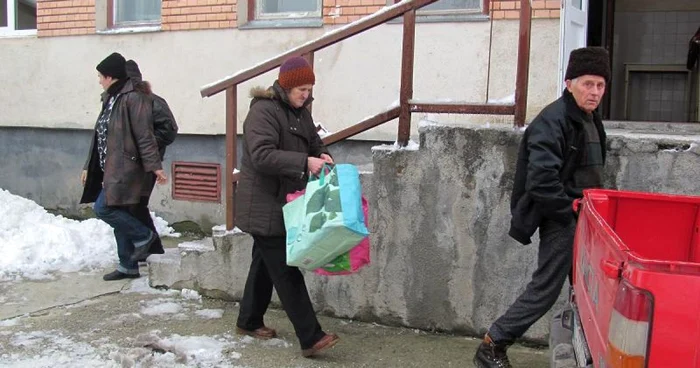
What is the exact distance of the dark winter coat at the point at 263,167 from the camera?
13.6ft

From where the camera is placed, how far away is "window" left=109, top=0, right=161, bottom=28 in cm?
810

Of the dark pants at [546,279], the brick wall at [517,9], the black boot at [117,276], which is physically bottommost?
the black boot at [117,276]

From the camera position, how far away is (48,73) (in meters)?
8.45

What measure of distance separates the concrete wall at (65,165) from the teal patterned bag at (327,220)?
3703 mm

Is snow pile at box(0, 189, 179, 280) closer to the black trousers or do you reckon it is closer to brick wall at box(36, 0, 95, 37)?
the black trousers

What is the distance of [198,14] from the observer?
298 inches

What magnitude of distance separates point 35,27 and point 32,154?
143cm

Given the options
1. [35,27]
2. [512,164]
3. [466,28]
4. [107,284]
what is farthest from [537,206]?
[35,27]

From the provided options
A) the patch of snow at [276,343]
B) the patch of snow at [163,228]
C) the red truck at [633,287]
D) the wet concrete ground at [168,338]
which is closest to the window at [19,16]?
the patch of snow at [163,228]

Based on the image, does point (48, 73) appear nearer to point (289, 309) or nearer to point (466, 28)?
point (466, 28)

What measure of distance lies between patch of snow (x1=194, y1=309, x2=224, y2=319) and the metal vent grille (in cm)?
250

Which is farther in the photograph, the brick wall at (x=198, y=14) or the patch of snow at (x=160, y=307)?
the brick wall at (x=198, y=14)

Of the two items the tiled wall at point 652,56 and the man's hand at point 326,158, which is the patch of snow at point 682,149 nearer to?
the man's hand at point 326,158

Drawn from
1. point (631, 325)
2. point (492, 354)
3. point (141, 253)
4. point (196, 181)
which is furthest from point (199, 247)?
point (631, 325)
